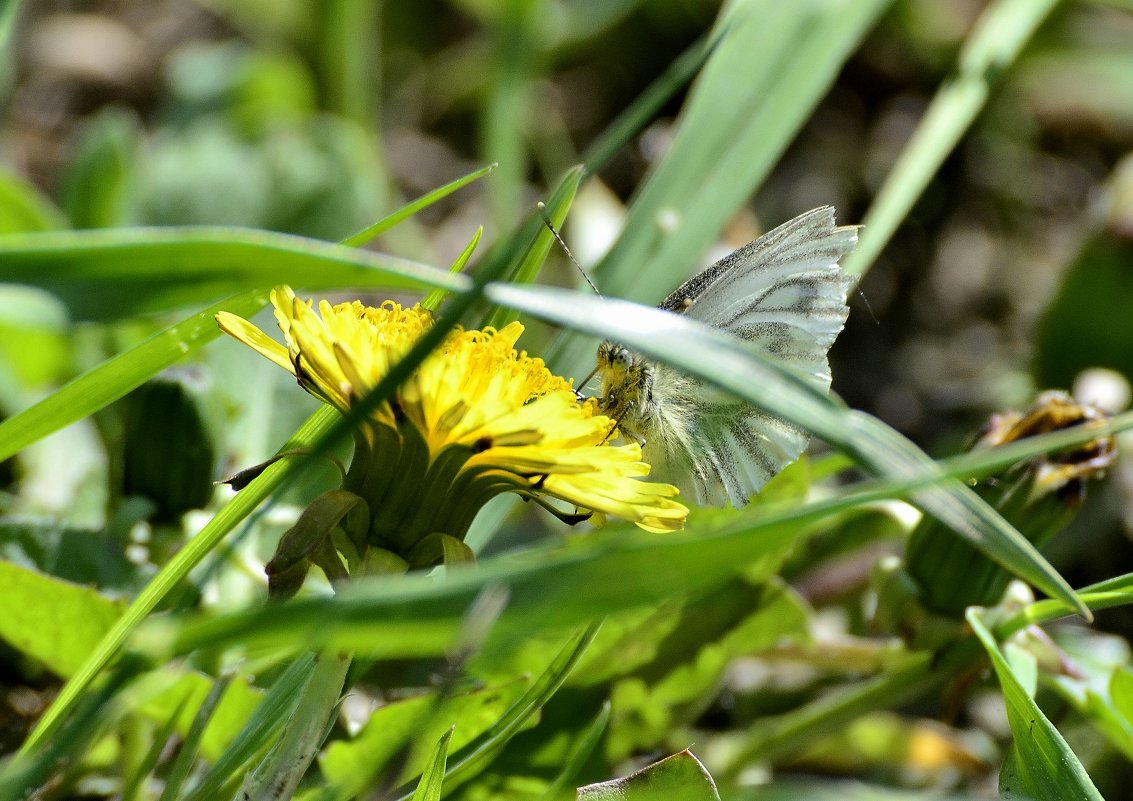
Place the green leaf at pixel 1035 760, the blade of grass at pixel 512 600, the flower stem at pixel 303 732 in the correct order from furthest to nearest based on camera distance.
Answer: the green leaf at pixel 1035 760
the flower stem at pixel 303 732
the blade of grass at pixel 512 600

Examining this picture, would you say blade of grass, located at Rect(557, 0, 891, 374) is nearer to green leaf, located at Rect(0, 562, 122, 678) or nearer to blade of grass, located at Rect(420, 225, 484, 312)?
blade of grass, located at Rect(420, 225, 484, 312)

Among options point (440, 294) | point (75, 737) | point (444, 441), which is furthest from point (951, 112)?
point (75, 737)

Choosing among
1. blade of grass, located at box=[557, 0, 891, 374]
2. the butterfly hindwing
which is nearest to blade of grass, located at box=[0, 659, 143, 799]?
the butterfly hindwing

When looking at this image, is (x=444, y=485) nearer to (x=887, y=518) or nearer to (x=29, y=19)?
(x=887, y=518)

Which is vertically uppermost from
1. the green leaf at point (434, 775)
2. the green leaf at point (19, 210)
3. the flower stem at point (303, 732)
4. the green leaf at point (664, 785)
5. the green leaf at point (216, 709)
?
the green leaf at point (19, 210)

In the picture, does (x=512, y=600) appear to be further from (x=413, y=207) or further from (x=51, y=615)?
(x=51, y=615)

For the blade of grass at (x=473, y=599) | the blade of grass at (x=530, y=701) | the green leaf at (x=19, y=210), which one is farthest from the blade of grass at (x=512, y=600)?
the green leaf at (x=19, y=210)

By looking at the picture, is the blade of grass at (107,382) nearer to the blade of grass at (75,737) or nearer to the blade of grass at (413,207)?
the blade of grass at (413,207)

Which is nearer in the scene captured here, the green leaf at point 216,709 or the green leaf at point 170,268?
the green leaf at point 170,268
